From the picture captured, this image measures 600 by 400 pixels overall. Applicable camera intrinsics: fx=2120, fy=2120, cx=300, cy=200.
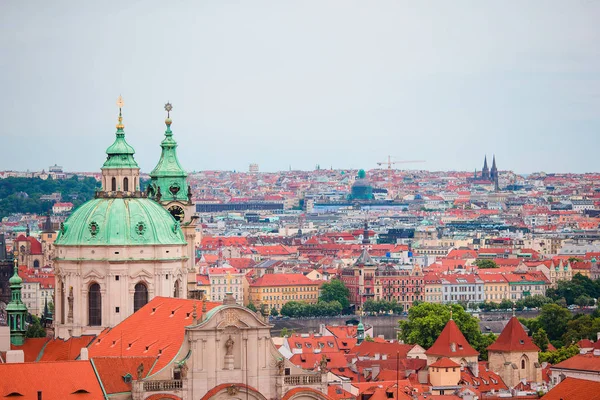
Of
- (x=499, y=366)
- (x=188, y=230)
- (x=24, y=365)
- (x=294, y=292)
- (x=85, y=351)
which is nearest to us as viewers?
(x=24, y=365)

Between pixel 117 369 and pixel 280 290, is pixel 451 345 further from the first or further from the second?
pixel 280 290

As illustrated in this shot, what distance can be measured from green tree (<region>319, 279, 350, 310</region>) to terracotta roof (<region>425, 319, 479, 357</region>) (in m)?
65.8

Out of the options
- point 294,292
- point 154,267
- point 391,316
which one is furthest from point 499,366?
point 294,292

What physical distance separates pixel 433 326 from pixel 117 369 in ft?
143

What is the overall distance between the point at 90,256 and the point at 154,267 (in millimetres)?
2036

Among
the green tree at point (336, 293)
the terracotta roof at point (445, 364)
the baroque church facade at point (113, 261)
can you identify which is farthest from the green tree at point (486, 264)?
the baroque church facade at point (113, 261)

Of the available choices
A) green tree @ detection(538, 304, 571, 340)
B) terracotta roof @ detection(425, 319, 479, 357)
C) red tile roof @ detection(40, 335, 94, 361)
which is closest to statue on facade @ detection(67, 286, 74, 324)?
red tile roof @ detection(40, 335, 94, 361)

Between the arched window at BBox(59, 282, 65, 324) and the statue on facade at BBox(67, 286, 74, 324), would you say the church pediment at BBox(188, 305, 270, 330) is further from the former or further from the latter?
the arched window at BBox(59, 282, 65, 324)

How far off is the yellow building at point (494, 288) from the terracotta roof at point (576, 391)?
304 feet

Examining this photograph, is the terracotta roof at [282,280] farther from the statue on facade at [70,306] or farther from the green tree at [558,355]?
the statue on facade at [70,306]

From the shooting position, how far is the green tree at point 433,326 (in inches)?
3782

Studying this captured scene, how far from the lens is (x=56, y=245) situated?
6725 cm

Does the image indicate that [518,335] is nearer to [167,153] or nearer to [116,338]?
[167,153]

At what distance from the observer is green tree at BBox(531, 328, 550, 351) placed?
96.4 metres
